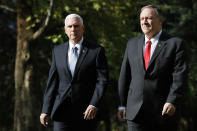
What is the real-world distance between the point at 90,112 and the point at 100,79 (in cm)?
47

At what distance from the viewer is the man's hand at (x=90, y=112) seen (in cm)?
554

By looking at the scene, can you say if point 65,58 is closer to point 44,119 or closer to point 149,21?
point 44,119

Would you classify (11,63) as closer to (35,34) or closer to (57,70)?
(35,34)

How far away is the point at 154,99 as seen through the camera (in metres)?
5.16

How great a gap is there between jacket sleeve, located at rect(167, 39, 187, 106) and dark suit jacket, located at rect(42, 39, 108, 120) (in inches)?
42.7

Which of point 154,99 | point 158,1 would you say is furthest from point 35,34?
point 154,99

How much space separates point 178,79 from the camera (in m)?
4.89

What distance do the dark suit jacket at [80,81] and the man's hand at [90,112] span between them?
0.17m

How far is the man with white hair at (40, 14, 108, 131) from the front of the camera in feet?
18.9

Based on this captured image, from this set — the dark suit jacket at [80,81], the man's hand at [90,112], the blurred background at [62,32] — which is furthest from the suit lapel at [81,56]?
the blurred background at [62,32]

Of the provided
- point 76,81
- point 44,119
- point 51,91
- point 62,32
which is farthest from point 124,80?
point 62,32

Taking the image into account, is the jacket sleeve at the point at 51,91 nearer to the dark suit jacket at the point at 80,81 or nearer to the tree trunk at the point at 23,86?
the dark suit jacket at the point at 80,81

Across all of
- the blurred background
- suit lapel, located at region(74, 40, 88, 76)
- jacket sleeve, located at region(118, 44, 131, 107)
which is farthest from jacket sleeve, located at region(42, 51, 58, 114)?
the blurred background

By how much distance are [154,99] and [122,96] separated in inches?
18.0
